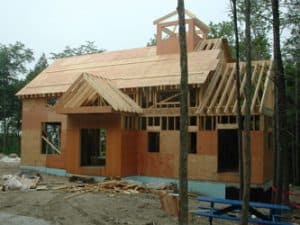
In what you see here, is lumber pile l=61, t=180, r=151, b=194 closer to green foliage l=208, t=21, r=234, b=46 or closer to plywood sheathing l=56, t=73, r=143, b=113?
plywood sheathing l=56, t=73, r=143, b=113

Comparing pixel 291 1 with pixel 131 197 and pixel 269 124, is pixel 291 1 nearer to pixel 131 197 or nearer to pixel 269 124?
pixel 269 124

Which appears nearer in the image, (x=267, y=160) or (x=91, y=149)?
(x=267, y=160)

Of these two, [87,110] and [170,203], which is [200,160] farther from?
[170,203]

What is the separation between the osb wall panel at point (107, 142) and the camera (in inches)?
685

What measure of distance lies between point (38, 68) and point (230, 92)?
3004 centimetres

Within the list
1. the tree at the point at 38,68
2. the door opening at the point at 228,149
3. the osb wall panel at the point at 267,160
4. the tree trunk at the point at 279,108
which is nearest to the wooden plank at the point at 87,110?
the osb wall panel at the point at 267,160

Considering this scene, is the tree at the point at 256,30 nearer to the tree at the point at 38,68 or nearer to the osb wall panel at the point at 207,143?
the osb wall panel at the point at 207,143

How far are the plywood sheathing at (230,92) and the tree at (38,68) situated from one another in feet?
86.2

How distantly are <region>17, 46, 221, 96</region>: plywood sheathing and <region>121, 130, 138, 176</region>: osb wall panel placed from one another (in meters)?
2.33

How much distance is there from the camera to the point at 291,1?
1232cm

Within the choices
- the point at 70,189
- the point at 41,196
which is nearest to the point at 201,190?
the point at 70,189

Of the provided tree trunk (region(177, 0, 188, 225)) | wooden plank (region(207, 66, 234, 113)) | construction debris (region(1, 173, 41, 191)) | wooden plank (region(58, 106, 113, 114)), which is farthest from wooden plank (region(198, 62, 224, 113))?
tree trunk (region(177, 0, 188, 225))

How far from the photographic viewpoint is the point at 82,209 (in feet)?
38.6

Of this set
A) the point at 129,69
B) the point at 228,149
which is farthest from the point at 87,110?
the point at 228,149
